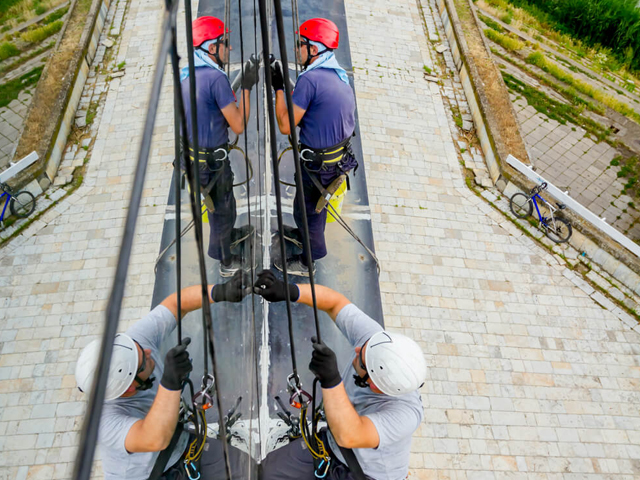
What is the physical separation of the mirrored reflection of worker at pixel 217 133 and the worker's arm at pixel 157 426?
2.08 feet

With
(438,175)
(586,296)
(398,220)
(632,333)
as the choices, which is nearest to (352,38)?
(438,175)

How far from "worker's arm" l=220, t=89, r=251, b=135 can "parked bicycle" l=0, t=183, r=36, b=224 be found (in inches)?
158

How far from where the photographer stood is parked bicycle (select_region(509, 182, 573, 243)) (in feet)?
19.0

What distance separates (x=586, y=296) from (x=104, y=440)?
5591 millimetres

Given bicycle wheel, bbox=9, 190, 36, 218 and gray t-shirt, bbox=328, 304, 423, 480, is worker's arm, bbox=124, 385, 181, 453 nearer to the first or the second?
gray t-shirt, bbox=328, 304, 423, 480

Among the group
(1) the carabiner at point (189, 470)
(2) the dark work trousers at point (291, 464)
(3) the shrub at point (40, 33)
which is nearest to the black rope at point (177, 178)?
(1) the carabiner at point (189, 470)

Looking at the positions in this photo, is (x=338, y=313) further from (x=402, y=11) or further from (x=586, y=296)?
(x=402, y=11)

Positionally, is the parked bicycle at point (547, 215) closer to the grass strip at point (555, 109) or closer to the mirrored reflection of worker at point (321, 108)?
the grass strip at point (555, 109)

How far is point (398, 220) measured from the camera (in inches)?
226

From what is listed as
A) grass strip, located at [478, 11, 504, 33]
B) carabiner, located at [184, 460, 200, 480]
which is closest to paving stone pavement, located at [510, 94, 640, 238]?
→ grass strip, located at [478, 11, 504, 33]

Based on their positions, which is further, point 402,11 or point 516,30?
point 516,30

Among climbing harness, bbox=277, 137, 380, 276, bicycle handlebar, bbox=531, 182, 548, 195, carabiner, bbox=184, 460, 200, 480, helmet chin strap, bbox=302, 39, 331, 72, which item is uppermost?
bicycle handlebar, bbox=531, 182, 548, 195

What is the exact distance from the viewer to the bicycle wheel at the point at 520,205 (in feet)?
19.7

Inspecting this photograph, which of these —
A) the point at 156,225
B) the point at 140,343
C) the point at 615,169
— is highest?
the point at 615,169
